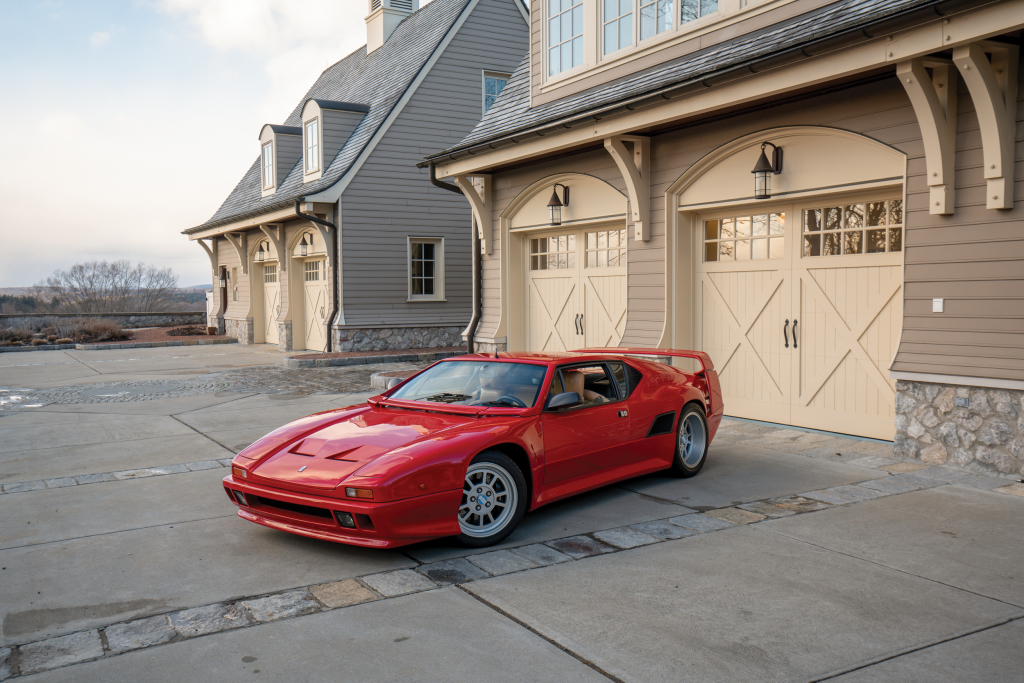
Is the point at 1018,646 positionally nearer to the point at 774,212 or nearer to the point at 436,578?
the point at 436,578

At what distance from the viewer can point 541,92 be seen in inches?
472

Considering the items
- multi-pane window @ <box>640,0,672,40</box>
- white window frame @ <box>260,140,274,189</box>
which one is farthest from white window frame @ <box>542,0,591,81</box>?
white window frame @ <box>260,140,274,189</box>

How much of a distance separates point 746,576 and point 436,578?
175cm

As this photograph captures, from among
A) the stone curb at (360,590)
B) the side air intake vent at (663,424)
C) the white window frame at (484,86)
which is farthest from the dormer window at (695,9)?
the white window frame at (484,86)

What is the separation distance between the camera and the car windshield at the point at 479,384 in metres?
5.64

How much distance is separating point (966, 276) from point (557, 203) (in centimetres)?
582

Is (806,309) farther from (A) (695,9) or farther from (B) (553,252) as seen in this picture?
(B) (553,252)

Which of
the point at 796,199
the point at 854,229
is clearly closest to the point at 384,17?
the point at 796,199

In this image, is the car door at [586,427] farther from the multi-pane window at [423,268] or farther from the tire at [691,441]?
the multi-pane window at [423,268]

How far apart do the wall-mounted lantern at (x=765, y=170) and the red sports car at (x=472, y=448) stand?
2.66 metres

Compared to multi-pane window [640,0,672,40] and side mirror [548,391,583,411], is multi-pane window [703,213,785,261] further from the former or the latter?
side mirror [548,391,583,411]

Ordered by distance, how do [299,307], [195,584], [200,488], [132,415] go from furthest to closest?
[299,307] < [132,415] < [200,488] < [195,584]

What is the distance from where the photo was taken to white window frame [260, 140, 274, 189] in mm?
22477

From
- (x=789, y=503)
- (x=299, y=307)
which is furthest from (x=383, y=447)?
(x=299, y=307)
